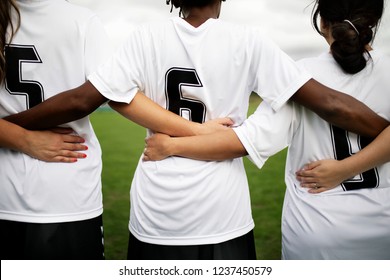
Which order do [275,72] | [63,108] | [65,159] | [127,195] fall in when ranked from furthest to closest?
[127,195]
[65,159]
[63,108]
[275,72]

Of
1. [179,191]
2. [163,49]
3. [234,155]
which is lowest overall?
[179,191]

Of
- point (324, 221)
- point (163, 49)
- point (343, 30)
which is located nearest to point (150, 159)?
point (163, 49)

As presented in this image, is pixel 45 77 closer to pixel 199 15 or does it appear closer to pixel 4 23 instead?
pixel 4 23

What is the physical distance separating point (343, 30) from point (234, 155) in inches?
28.1

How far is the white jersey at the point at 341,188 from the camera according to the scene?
2213 mm

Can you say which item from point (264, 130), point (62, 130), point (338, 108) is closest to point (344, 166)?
point (338, 108)

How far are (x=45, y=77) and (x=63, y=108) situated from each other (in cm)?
20

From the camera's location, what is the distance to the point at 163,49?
6.89 feet

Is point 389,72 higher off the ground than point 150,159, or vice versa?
point 389,72

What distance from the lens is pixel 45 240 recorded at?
2256 millimetres

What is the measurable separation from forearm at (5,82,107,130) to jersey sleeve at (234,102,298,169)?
62cm

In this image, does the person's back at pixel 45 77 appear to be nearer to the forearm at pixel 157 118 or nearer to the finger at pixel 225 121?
the forearm at pixel 157 118

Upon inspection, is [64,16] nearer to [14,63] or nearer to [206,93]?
[14,63]

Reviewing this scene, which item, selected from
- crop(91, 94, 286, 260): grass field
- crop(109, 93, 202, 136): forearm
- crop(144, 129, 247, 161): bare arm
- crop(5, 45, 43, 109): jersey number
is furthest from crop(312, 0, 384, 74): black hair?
crop(91, 94, 286, 260): grass field
